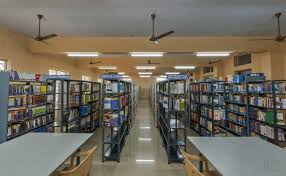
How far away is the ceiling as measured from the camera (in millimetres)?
3951

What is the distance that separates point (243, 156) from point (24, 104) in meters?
4.89

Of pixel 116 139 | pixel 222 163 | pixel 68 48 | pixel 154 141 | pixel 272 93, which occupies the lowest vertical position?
pixel 154 141

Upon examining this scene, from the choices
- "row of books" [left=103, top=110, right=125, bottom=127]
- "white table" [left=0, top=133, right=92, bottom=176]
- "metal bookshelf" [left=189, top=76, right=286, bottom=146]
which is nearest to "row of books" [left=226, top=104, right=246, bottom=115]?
"metal bookshelf" [left=189, top=76, right=286, bottom=146]

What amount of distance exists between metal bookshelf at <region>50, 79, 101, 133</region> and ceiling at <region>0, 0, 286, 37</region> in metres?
1.76

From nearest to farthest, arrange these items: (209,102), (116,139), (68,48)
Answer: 1. (116,139)
2. (209,102)
3. (68,48)

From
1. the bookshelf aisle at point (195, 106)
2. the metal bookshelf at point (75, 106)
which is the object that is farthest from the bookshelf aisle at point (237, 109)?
the metal bookshelf at point (75, 106)

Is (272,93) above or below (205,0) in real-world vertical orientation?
below

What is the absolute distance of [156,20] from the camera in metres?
4.88

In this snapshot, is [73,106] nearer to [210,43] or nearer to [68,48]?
[68,48]

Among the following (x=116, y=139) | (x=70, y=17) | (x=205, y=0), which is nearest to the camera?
(x=205, y=0)

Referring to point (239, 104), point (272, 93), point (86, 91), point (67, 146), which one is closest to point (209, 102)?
point (239, 104)

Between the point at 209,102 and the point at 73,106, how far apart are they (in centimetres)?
470

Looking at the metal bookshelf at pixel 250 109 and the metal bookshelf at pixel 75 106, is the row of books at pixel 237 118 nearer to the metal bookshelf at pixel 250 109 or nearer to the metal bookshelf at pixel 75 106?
the metal bookshelf at pixel 250 109

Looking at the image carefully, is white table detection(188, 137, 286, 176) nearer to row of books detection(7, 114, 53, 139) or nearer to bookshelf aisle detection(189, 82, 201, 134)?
row of books detection(7, 114, 53, 139)
